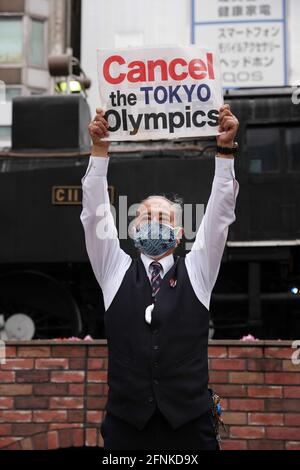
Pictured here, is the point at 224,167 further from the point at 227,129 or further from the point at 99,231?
the point at 99,231

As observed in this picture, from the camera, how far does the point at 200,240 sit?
283 cm

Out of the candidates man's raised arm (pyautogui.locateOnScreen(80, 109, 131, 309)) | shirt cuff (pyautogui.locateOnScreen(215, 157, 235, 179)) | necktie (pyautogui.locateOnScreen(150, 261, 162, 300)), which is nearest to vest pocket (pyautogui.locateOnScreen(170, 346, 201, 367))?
necktie (pyautogui.locateOnScreen(150, 261, 162, 300))

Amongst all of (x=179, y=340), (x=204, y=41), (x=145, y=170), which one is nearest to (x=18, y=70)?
(x=204, y=41)

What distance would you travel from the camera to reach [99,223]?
2.84 metres

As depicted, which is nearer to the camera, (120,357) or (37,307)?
(120,357)

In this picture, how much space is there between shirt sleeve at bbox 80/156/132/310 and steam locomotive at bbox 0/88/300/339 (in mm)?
6382

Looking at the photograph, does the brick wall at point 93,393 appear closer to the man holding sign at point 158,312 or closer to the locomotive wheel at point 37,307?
the man holding sign at point 158,312

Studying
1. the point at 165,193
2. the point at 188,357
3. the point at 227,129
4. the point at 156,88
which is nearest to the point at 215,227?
the point at 227,129

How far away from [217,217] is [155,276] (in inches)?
11.9

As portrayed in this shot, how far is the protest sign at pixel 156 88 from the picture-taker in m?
3.00

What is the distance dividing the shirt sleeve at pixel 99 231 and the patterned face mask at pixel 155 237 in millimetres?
127

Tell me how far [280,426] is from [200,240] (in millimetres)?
1782

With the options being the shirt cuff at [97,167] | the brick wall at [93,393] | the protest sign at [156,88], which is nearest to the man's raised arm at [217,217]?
the protest sign at [156,88]

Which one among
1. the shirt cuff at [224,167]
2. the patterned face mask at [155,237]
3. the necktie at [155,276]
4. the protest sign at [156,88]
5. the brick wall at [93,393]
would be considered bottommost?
the brick wall at [93,393]
